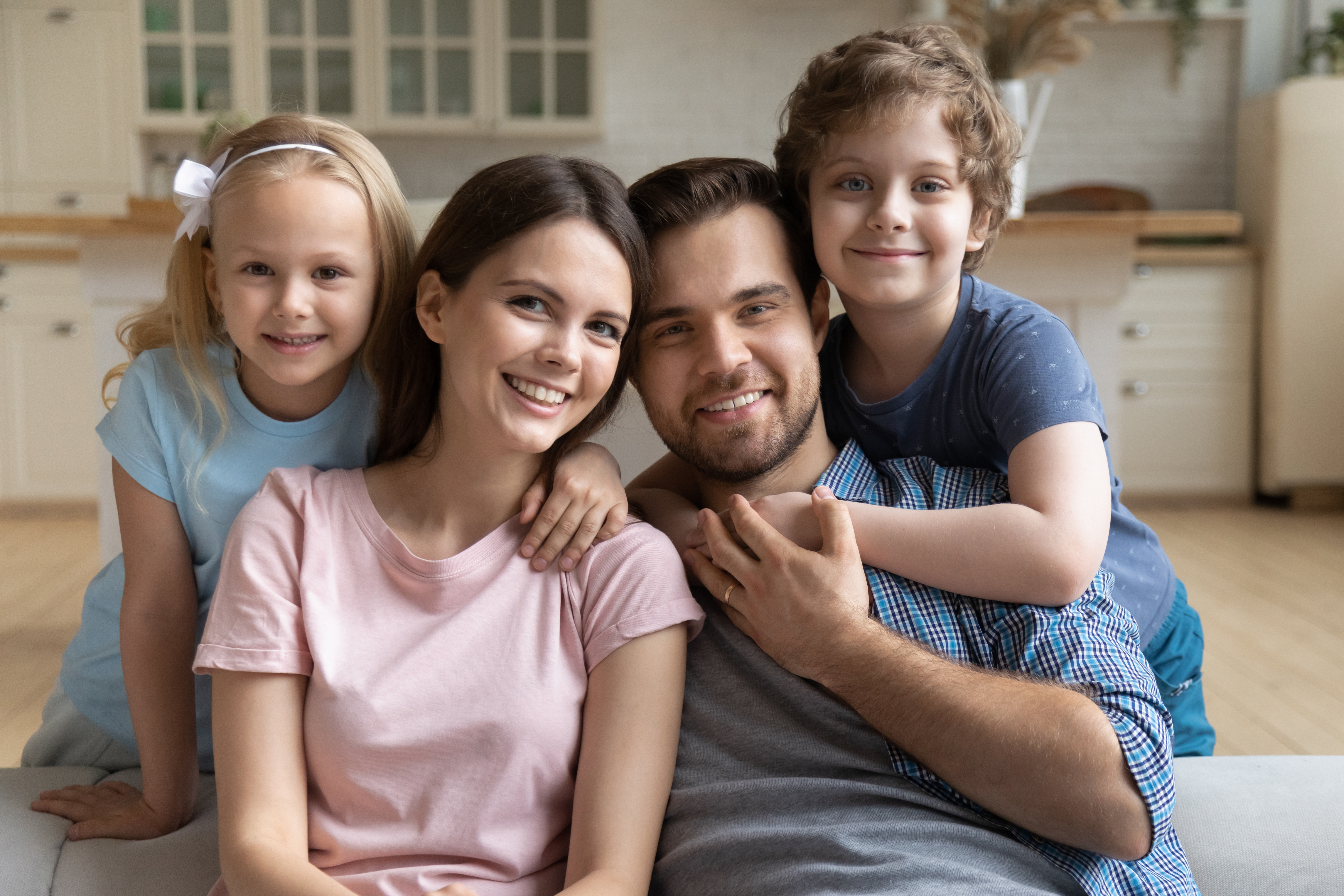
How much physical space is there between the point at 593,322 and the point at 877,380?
51 cm

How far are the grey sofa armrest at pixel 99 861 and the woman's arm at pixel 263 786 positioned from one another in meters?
0.20

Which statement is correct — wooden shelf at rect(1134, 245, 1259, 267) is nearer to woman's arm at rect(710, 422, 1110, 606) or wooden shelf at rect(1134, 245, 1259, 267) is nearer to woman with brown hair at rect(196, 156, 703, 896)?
woman's arm at rect(710, 422, 1110, 606)

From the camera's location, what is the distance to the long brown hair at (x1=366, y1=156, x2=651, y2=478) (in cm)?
115

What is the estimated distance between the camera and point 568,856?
42.5 inches

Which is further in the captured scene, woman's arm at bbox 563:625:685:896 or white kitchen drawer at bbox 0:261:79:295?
white kitchen drawer at bbox 0:261:79:295

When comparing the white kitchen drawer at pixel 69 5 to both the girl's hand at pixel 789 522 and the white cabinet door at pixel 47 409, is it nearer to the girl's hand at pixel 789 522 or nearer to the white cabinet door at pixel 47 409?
the white cabinet door at pixel 47 409

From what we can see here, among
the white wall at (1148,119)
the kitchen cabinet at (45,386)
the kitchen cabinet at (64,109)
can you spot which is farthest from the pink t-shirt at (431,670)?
the white wall at (1148,119)

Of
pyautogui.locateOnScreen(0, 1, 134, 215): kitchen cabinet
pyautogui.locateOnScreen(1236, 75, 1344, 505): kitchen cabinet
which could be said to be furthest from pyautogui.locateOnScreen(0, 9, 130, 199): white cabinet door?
pyautogui.locateOnScreen(1236, 75, 1344, 505): kitchen cabinet

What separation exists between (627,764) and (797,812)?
0.62 feet

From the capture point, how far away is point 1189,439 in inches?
206

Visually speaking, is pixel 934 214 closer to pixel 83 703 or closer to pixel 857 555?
pixel 857 555

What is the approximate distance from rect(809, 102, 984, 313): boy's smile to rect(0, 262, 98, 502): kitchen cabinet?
4.47 metres

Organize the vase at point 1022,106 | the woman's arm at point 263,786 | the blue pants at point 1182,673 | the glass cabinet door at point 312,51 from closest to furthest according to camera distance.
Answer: the woman's arm at point 263,786, the blue pants at point 1182,673, the vase at point 1022,106, the glass cabinet door at point 312,51

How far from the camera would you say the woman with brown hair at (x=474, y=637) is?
107 cm
